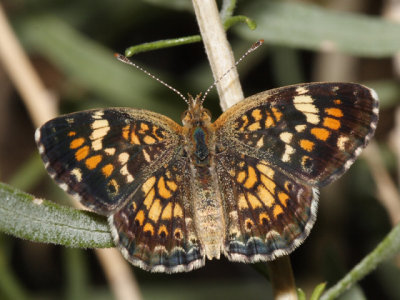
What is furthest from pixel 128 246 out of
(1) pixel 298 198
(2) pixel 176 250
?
(1) pixel 298 198

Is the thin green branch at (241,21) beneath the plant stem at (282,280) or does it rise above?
above

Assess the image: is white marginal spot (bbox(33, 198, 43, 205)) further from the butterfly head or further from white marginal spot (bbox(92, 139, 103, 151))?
the butterfly head

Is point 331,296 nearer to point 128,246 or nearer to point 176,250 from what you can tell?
point 176,250

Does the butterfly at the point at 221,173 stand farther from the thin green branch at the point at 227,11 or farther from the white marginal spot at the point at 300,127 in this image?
the thin green branch at the point at 227,11

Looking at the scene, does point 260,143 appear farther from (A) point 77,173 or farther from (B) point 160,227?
(A) point 77,173

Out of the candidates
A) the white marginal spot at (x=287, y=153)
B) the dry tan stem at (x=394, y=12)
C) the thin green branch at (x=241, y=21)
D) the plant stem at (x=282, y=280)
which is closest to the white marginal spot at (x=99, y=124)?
the thin green branch at (x=241, y=21)

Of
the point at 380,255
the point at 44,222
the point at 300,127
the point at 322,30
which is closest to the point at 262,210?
the point at 300,127
